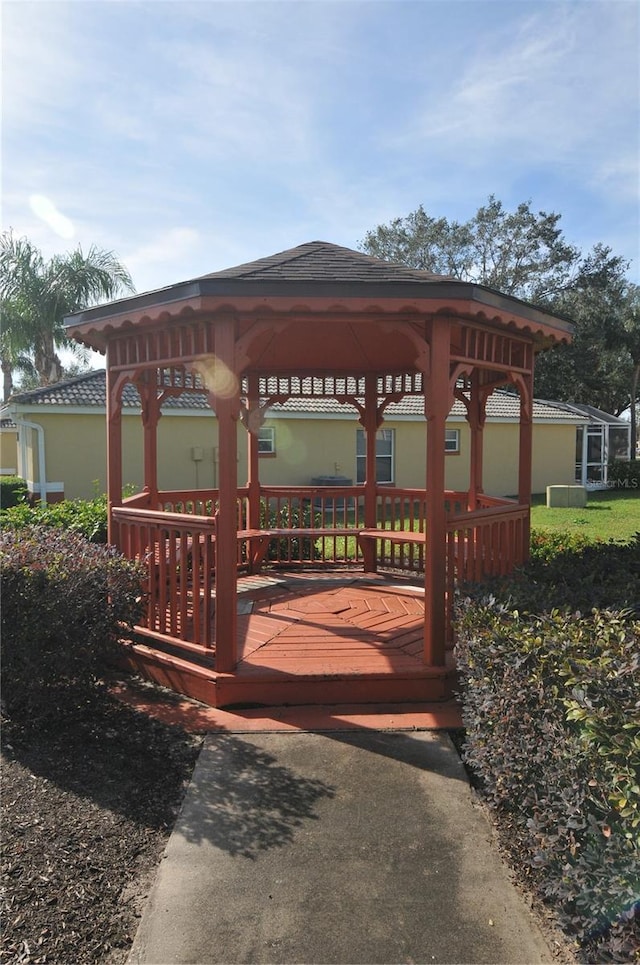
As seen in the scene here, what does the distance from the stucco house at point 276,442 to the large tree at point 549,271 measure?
961cm

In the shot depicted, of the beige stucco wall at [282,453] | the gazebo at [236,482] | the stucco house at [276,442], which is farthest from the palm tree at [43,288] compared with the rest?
the gazebo at [236,482]

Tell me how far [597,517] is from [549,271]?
22232 mm

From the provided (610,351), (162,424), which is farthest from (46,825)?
(610,351)

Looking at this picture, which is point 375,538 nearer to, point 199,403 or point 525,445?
point 525,445

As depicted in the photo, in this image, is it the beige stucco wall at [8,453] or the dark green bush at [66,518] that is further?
the beige stucco wall at [8,453]

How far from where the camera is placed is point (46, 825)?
285cm

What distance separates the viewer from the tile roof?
15.0 metres

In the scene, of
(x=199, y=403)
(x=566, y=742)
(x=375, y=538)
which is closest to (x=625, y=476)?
(x=199, y=403)

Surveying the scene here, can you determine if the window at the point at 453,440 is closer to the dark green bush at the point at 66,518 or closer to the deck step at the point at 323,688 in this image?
the dark green bush at the point at 66,518

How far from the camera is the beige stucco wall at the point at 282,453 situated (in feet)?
50.6

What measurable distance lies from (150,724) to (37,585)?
3.92 ft

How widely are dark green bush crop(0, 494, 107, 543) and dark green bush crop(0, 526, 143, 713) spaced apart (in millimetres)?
3058

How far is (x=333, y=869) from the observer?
2.57 m

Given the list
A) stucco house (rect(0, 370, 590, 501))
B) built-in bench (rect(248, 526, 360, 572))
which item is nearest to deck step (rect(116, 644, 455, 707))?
built-in bench (rect(248, 526, 360, 572))
